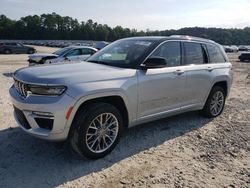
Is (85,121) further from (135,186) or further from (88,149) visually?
(135,186)

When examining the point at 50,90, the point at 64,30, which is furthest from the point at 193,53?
the point at 64,30

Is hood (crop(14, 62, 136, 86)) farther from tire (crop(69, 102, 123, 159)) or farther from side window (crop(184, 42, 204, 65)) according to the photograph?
side window (crop(184, 42, 204, 65))

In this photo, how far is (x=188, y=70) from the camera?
18.0 feet

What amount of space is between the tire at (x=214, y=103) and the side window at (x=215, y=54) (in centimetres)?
63

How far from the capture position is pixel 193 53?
19.2ft

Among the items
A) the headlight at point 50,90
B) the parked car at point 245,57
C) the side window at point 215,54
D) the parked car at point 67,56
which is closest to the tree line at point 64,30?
the parked car at point 245,57

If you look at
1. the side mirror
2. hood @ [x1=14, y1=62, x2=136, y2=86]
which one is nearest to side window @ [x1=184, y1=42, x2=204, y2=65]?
the side mirror

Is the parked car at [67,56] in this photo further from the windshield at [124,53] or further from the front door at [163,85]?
the front door at [163,85]

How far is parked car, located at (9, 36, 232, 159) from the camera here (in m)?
3.76

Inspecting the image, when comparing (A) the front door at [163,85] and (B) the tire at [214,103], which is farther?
(B) the tire at [214,103]

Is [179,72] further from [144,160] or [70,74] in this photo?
[70,74]

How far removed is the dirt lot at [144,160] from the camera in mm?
3707

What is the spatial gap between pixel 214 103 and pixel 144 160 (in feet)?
9.80

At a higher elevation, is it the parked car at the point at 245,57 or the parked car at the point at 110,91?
the parked car at the point at 110,91
